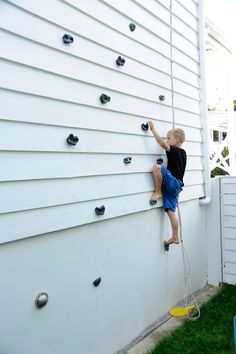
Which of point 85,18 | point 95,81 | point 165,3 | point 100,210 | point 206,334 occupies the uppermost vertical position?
point 165,3

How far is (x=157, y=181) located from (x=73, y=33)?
1.60 metres

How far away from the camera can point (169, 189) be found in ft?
12.3

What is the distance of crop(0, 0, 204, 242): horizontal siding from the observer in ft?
7.30

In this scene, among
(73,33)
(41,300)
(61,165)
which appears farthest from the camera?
(73,33)

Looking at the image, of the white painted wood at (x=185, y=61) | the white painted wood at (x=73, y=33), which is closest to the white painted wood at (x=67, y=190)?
the white painted wood at (x=73, y=33)

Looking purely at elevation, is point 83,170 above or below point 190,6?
below

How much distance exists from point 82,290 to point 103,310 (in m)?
0.36

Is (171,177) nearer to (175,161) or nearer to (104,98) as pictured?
(175,161)

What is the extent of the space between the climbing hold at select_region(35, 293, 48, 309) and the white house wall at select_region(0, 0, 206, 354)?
0.10 feet

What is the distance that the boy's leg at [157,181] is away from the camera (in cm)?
363

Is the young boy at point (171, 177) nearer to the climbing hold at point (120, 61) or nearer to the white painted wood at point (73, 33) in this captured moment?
the climbing hold at point (120, 61)

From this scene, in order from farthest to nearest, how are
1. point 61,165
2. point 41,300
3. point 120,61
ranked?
point 120,61, point 61,165, point 41,300

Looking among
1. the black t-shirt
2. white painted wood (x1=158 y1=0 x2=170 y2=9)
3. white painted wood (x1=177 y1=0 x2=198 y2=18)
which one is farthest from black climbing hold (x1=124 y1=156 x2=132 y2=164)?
white painted wood (x1=177 y1=0 x2=198 y2=18)

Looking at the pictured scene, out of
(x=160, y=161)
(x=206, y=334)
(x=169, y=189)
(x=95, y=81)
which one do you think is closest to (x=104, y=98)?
(x=95, y=81)
